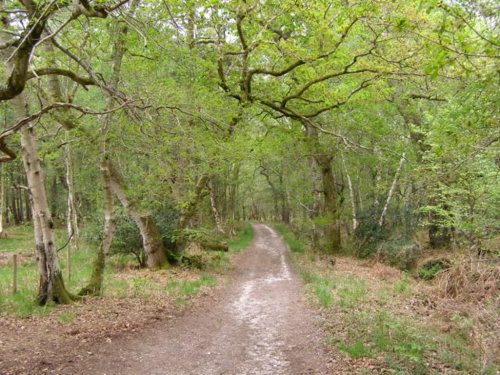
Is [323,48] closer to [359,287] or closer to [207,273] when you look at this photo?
[359,287]

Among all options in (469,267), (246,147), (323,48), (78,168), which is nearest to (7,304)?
(246,147)

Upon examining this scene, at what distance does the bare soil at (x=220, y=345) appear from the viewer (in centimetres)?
595

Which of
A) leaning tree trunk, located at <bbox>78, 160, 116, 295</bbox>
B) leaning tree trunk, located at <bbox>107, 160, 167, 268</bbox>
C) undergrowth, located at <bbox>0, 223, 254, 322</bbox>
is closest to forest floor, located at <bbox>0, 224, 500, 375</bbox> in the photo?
undergrowth, located at <bbox>0, 223, 254, 322</bbox>

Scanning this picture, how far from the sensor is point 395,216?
2041 centimetres

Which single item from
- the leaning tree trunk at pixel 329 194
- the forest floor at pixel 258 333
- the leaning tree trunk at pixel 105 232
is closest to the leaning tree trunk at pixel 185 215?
the forest floor at pixel 258 333

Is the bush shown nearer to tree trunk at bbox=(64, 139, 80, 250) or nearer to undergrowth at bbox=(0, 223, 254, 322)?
undergrowth at bbox=(0, 223, 254, 322)

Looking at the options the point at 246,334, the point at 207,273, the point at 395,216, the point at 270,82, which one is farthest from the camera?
the point at 395,216

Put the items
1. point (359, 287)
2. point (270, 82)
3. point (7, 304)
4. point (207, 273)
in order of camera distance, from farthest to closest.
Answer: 1. point (207, 273)
2. point (270, 82)
3. point (359, 287)
4. point (7, 304)

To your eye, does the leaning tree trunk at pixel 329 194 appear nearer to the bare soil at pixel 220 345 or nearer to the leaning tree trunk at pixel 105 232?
the bare soil at pixel 220 345

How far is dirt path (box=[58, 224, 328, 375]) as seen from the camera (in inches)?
235

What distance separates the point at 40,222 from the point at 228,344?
15.2 feet

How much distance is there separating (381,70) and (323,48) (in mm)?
1651

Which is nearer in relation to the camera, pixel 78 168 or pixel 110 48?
pixel 110 48

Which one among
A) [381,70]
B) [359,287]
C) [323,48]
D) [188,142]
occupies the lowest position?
[359,287]
